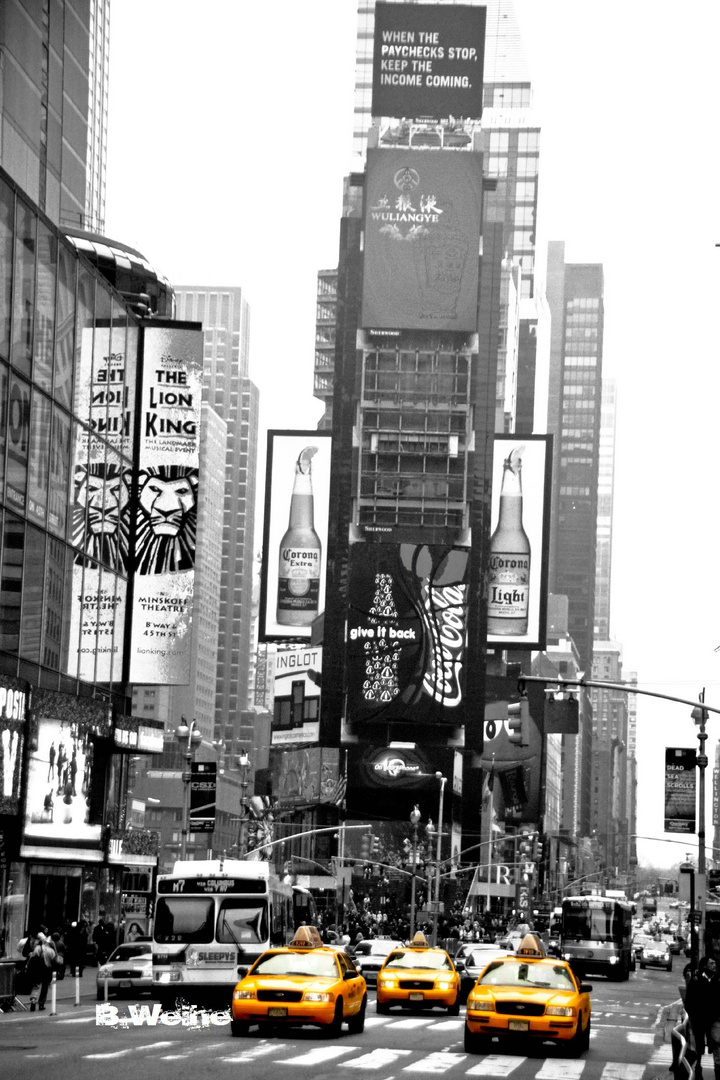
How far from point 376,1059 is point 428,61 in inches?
5387

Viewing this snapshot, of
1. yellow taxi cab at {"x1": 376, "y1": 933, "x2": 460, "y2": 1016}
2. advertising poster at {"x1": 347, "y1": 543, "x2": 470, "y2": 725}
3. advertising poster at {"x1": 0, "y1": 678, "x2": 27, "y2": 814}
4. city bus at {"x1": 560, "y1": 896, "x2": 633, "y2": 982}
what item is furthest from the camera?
advertising poster at {"x1": 347, "y1": 543, "x2": 470, "y2": 725}

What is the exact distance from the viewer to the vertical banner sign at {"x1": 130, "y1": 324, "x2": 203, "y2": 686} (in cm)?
6231

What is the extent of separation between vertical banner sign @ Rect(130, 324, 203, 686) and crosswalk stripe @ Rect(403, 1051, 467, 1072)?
3712cm

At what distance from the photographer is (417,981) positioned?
35.6 metres

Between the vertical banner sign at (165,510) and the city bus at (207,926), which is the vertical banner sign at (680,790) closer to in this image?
the city bus at (207,926)

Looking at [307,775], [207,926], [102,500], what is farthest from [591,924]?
[307,775]

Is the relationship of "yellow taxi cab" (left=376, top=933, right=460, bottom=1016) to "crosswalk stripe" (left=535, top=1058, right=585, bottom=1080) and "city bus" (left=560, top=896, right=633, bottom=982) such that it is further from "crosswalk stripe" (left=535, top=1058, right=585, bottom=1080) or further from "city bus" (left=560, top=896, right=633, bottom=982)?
"city bus" (left=560, top=896, right=633, bottom=982)

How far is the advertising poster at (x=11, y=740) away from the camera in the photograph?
48.1 meters

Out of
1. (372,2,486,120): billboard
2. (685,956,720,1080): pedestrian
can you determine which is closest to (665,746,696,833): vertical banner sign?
(685,956,720,1080): pedestrian

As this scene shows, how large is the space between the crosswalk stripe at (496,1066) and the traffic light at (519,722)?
23.6 feet

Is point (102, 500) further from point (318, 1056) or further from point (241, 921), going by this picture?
point (318, 1056)

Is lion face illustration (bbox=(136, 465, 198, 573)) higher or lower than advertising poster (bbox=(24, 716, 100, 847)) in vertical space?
higher

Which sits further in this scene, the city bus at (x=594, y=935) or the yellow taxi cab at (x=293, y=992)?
the city bus at (x=594, y=935)

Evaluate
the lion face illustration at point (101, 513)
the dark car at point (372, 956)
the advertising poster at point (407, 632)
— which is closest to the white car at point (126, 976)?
the dark car at point (372, 956)
